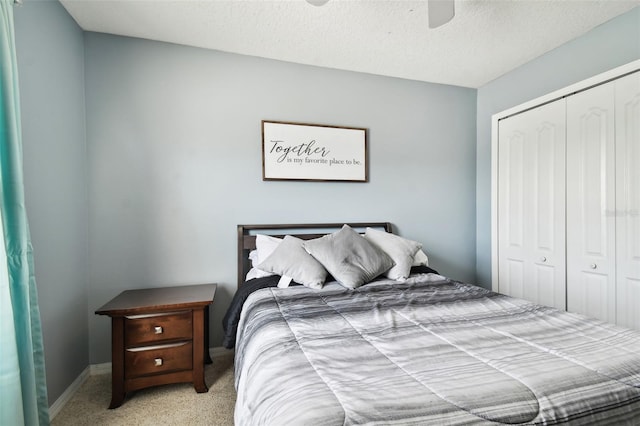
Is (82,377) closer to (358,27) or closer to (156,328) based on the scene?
(156,328)

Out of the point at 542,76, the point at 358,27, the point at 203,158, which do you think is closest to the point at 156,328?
the point at 203,158

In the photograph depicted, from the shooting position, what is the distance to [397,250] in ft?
8.00

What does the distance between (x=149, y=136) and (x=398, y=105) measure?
236cm

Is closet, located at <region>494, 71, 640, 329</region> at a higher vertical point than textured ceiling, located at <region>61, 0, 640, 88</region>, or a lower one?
lower

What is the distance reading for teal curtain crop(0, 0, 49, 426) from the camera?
1188 mm

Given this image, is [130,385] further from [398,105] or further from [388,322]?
[398,105]

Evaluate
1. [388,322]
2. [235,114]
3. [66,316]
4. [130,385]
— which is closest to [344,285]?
[388,322]

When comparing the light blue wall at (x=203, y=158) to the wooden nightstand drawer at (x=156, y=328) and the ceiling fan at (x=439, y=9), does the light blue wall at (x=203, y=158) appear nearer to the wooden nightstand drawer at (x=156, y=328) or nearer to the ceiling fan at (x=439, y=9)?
the wooden nightstand drawer at (x=156, y=328)

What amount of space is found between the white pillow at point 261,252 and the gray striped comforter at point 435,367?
26.9 inches

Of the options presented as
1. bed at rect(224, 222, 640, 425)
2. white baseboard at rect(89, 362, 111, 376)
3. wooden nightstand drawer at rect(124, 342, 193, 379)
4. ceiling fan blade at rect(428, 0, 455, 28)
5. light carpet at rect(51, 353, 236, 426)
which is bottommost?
light carpet at rect(51, 353, 236, 426)

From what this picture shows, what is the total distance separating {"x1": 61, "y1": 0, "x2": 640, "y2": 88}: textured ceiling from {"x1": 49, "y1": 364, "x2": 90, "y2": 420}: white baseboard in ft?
8.48

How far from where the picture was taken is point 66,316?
202 centimetres

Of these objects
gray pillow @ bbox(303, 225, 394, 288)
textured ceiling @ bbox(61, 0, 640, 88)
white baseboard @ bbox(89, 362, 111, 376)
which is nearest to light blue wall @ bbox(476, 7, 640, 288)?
textured ceiling @ bbox(61, 0, 640, 88)

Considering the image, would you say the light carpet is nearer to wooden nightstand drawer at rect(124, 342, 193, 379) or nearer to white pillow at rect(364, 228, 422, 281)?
wooden nightstand drawer at rect(124, 342, 193, 379)
